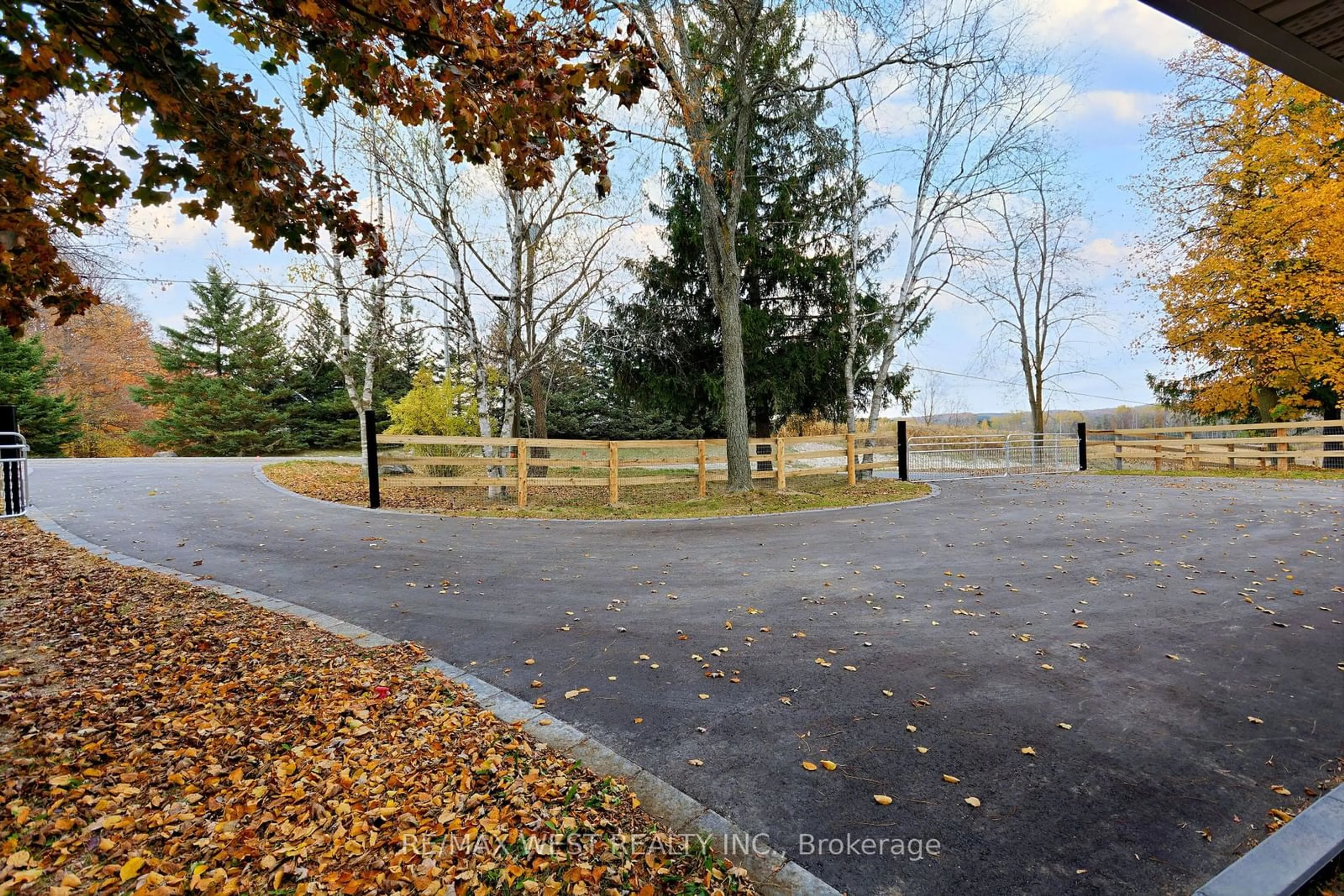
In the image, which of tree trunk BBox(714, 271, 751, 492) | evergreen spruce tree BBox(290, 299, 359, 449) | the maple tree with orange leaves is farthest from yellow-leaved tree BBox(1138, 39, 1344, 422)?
evergreen spruce tree BBox(290, 299, 359, 449)

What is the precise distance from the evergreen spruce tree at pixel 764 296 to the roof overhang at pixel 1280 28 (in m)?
9.85

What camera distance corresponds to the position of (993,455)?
53.3ft

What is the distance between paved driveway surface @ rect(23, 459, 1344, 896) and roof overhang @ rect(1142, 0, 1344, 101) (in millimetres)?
3073

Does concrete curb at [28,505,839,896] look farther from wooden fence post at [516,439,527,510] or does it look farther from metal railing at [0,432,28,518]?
metal railing at [0,432,28,518]

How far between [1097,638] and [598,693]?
3.11 metres

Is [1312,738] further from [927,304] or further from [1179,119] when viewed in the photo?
[1179,119]

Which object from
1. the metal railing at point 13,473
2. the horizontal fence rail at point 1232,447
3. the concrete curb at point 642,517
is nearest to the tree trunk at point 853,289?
the concrete curb at point 642,517

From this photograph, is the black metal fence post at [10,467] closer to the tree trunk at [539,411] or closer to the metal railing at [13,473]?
the metal railing at [13,473]

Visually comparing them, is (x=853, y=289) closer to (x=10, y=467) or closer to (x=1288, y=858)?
(x=1288, y=858)

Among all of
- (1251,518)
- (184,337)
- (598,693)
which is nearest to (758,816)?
(598,693)

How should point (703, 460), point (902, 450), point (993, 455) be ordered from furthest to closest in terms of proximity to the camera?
point (993, 455) < point (902, 450) < point (703, 460)

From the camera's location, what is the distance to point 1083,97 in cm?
1298

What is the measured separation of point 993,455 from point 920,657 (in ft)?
49.6

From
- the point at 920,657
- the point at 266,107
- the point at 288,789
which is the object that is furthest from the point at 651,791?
the point at 266,107
